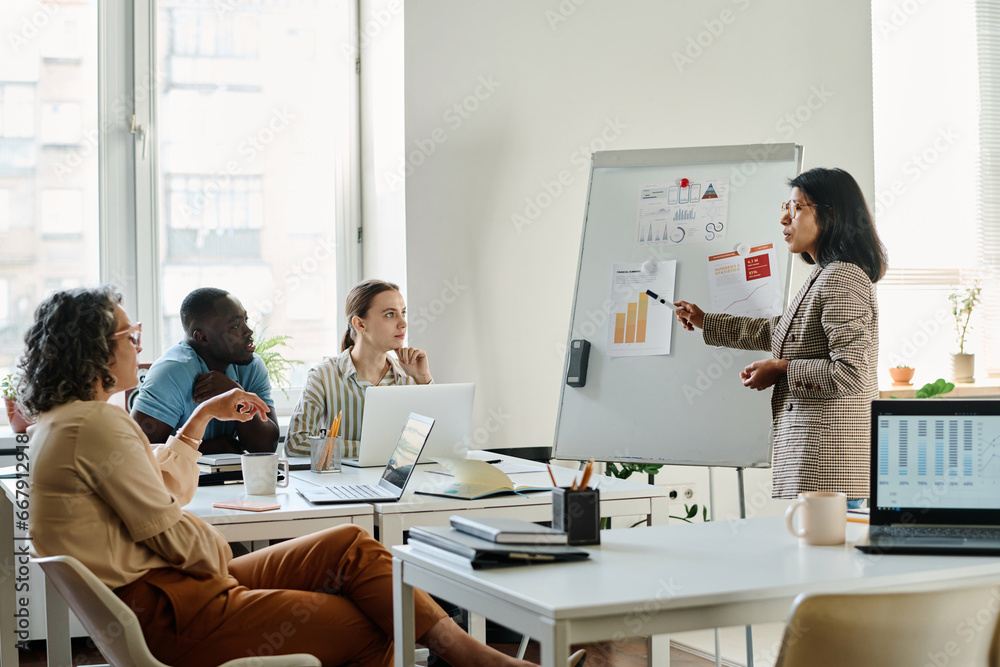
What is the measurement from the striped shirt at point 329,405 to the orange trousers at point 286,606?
0.97m

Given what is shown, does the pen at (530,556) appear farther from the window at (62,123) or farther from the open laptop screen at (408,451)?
the window at (62,123)

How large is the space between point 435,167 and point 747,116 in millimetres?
1453

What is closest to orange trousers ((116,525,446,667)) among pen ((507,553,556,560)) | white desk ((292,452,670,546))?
white desk ((292,452,670,546))

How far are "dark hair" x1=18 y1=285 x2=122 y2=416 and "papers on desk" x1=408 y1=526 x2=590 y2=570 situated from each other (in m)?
0.80

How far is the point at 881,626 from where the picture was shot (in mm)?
1224

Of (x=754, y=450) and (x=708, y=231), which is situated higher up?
(x=708, y=231)

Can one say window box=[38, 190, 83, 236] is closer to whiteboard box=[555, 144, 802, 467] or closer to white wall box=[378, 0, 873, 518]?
white wall box=[378, 0, 873, 518]

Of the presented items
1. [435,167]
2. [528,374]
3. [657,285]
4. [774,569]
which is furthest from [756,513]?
[774,569]

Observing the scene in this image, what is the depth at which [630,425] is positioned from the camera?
317 cm

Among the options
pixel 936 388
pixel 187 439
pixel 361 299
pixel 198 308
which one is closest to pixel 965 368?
pixel 936 388

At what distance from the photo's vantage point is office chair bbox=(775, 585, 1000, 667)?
3.96 ft

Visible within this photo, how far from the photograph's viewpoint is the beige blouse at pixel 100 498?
69.2 inches

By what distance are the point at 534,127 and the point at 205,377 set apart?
1755 mm

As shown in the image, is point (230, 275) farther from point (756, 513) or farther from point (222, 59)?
point (756, 513)
